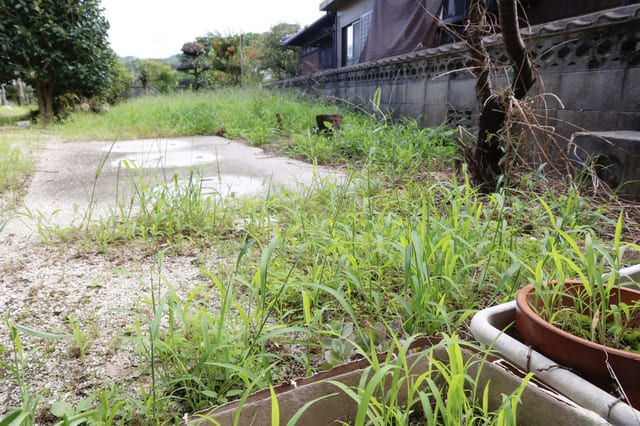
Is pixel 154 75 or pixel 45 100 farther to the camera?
pixel 154 75

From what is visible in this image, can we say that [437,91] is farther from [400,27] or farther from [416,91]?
[400,27]

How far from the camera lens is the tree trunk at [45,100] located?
298 inches

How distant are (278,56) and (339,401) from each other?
701 inches

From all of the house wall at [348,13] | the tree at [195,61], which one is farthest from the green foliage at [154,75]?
the house wall at [348,13]

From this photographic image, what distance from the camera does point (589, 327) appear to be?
0.92m

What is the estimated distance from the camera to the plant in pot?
2.42ft

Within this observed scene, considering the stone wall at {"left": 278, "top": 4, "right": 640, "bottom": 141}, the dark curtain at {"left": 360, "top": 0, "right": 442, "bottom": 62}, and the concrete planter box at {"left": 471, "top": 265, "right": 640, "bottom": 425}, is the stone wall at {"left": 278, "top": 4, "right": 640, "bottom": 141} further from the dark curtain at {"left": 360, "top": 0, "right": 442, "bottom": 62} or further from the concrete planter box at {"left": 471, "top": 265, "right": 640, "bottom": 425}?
the dark curtain at {"left": 360, "top": 0, "right": 442, "bottom": 62}

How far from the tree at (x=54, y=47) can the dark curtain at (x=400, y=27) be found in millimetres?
5456

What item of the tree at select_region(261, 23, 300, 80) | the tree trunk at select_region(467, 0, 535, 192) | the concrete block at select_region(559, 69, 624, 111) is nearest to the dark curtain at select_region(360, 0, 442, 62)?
the concrete block at select_region(559, 69, 624, 111)

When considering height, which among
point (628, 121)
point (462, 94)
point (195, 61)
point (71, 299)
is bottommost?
point (71, 299)

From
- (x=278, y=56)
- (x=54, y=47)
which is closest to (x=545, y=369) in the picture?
(x=54, y=47)

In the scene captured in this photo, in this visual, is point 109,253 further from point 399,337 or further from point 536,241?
point 536,241

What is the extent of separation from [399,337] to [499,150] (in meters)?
1.77

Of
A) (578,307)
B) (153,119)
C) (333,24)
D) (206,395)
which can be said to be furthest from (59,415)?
(333,24)
